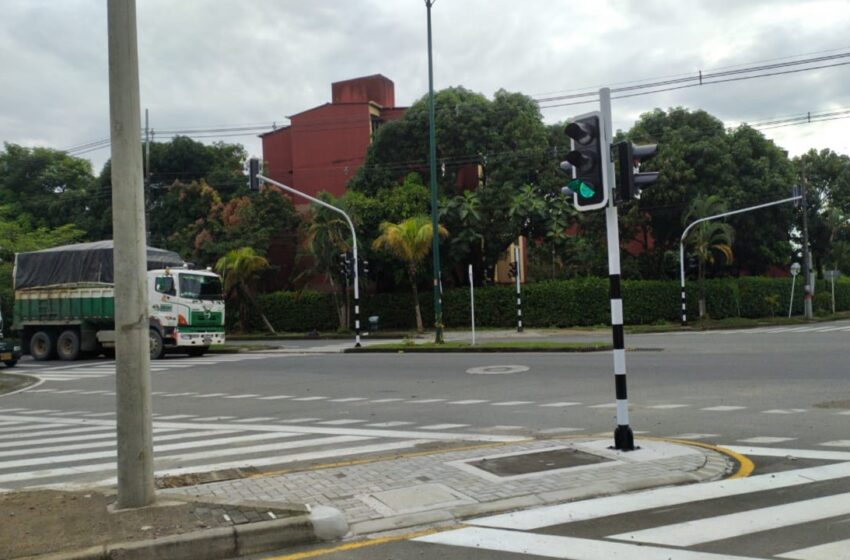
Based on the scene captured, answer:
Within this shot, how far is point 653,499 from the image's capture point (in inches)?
242

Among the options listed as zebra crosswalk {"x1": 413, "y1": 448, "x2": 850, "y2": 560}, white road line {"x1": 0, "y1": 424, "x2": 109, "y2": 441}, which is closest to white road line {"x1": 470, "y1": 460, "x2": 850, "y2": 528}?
zebra crosswalk {"x1": 413, "y1": 448, "x2": 850, "y2": 560}

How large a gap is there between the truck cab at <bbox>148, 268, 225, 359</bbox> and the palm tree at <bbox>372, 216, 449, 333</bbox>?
36.5 feet

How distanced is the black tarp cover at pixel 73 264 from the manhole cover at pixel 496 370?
14473 mm

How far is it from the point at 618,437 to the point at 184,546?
4634mm

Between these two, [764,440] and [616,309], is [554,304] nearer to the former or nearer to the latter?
[764,440]

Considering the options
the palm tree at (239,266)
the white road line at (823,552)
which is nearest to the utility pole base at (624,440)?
the white road line at (823,552)

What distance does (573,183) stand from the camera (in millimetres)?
7965

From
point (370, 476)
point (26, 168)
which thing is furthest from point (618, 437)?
point (26, 168)

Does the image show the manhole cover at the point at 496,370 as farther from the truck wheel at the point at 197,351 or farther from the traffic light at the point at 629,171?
the truck wheel at the point at 197,351

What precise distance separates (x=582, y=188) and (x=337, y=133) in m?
38.7

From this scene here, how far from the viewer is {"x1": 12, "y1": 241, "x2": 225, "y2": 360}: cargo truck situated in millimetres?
26219

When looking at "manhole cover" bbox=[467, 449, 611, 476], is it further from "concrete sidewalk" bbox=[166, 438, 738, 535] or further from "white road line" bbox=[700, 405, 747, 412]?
"white road line" bbox=[700, 405, 747, 412]

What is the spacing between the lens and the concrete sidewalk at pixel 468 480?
19.5 ft

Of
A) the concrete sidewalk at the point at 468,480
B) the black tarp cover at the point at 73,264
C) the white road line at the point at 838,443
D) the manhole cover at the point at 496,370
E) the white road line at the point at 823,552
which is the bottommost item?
the white road line at the point at 838,443
